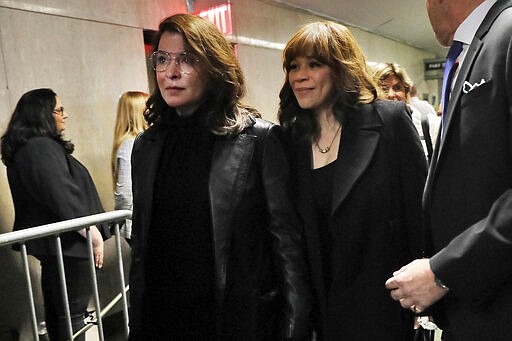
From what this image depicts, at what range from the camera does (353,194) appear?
1.66 meters

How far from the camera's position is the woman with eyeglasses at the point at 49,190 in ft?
9.00

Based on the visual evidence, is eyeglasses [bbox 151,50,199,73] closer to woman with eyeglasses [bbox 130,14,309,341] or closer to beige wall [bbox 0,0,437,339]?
woman with eyeglasses [bbox 130,14,309,341]

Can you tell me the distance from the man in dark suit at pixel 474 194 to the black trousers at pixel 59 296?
2.39 m

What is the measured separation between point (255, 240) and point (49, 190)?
1.76 metres

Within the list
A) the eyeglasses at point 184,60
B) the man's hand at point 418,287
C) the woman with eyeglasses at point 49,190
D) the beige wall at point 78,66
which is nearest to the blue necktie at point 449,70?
the man's hand at point 418,287

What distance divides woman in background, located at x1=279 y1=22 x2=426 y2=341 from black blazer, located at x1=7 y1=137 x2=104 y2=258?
1693 mm

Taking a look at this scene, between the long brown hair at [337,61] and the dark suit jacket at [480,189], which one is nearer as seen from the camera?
the dark suit jacket at [480,189]

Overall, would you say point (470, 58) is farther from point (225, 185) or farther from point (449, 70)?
point (225, 185)

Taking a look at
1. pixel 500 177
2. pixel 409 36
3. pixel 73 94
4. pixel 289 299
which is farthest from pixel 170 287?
pixel 409 36

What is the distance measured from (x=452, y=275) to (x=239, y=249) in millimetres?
706

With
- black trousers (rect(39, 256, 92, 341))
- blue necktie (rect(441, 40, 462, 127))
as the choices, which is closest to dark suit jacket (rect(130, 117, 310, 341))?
blue necktie (rect(441, 40, 462, 127))

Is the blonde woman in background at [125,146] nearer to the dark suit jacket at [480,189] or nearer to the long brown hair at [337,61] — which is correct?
the long brown hair at [337,61]

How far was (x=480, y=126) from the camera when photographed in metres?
1.00

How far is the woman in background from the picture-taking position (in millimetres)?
1659
